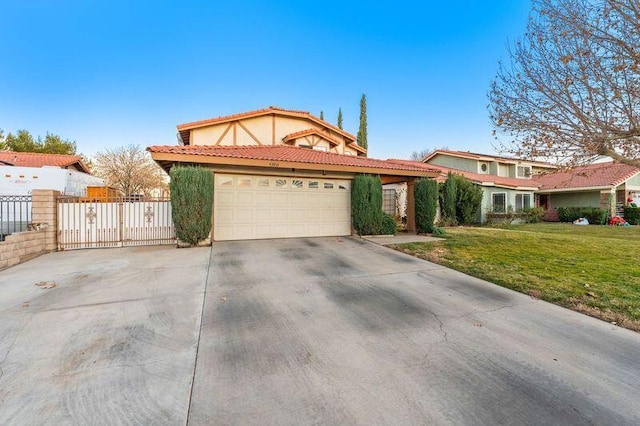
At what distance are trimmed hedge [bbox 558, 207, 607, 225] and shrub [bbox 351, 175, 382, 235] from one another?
59.3 feet

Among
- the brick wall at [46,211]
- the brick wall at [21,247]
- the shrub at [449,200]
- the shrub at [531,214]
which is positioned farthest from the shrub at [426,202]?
the brick wall at [21,247]

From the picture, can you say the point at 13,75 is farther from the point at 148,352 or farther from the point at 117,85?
the point at 148,352

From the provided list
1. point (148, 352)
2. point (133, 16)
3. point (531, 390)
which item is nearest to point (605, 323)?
point (531, 390)

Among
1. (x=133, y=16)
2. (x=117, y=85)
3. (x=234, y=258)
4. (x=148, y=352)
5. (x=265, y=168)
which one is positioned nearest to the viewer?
(x=148, y=352)

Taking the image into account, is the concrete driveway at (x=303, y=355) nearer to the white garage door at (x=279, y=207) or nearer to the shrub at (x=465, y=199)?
the white garage door at (x=279, y=207)

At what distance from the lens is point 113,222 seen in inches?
332

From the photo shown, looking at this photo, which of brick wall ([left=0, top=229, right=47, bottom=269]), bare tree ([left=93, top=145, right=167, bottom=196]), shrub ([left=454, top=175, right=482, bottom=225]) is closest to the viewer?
brick wall ([left=0, top=229, right=47, bottom=269])

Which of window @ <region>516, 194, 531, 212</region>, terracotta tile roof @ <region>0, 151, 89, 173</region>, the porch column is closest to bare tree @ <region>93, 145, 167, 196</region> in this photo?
terracotta tile roof @ <region>0, 151, 89, 173</region>

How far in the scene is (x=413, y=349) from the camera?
2811 millimetres

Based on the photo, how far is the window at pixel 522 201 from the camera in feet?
63.5

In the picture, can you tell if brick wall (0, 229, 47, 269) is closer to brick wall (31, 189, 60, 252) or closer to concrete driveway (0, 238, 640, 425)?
brick wall (31, 189, 60, 252)

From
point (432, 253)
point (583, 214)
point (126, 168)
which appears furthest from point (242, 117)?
Result: point (583, 214)

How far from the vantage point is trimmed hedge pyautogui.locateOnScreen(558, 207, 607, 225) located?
18.2 metres

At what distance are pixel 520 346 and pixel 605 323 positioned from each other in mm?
1628
